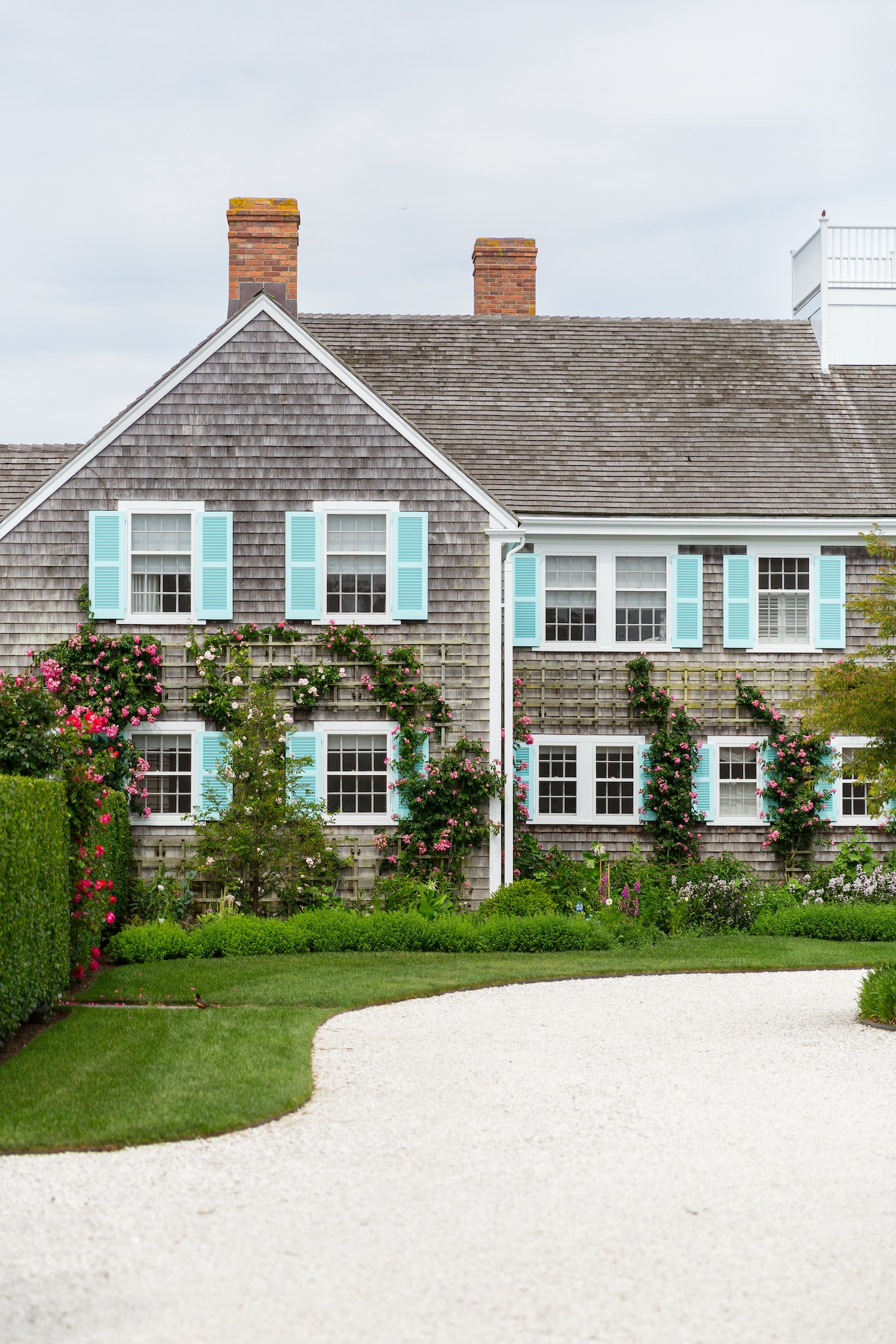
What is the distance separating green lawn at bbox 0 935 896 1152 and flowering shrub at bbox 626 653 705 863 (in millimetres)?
3153

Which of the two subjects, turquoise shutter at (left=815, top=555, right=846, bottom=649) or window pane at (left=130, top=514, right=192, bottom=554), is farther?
turquoise shutter at (left=815, top=555, right=846, bottom=649)

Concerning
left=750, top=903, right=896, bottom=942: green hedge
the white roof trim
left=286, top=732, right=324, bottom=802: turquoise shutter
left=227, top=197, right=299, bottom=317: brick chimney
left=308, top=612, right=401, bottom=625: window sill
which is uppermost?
left=227, top=197, right=299, bottom=317: brick chimney

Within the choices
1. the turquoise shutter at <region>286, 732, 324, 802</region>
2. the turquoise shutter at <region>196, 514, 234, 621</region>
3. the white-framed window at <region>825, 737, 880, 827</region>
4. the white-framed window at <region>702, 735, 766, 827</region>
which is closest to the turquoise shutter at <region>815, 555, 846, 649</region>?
the white-framed window at <region>825, 737, 880, 827</region>

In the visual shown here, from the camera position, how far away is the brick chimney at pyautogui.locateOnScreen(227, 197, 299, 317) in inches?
872

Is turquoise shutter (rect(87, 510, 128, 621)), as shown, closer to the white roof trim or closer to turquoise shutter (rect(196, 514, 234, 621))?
the white roof trim

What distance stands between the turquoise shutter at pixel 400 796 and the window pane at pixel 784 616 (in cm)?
554

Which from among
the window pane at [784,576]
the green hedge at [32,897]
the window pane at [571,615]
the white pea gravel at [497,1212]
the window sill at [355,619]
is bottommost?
the white pea gravel at [497,1212]

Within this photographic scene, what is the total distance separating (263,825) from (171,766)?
6.44ft

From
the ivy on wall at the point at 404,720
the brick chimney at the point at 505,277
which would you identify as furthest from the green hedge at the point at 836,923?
the brick chimney at the point at 505,277

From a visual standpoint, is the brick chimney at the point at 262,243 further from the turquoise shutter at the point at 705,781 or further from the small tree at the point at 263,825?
the turquoise shutter at the point at 705,781

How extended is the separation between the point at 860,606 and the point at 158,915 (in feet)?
30.1

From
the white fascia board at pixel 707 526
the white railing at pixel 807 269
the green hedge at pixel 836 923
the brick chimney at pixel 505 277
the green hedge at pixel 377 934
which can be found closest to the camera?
the green hedge at pixel 377 934

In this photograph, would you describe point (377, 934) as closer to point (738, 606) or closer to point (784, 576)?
point (738, 606)

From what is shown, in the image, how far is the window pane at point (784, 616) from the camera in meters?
20.4
